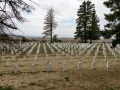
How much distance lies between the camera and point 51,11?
5688 centimetres

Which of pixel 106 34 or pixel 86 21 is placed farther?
pixel 86 21

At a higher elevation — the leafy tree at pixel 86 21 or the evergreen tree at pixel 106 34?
the leafy tree at pixel 86 21

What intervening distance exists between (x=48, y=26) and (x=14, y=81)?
46917 mm

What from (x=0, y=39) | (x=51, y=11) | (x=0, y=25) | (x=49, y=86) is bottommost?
(x=49, y=86)

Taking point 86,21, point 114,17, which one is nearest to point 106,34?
point 114,17

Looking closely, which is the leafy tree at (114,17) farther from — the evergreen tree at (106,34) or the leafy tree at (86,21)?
the leafy tree at (86,21)

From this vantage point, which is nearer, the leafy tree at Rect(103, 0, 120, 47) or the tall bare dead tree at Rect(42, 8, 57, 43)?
the leafy tree at Rect(103, 0, 120, 47)

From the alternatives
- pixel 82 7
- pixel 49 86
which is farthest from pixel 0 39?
pixel 82 7

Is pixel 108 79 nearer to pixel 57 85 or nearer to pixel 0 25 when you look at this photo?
pixel 57 85

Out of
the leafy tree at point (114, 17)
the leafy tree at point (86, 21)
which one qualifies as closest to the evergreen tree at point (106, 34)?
the leafy tree at point (114, 17)

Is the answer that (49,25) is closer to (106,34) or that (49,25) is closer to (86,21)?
(86,21)

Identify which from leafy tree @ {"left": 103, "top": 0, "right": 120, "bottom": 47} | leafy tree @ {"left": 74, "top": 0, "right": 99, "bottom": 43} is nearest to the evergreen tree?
leafy tree @ {"left": 103, "top": 0, "right": 120, "bottom": 47}

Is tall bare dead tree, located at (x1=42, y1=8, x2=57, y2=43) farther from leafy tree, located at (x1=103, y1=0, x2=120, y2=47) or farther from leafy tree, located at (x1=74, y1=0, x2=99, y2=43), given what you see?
leafy tree, located at (x1=103, y1=0, x2=120, y2=47)

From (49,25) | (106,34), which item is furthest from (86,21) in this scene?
(106,34)
